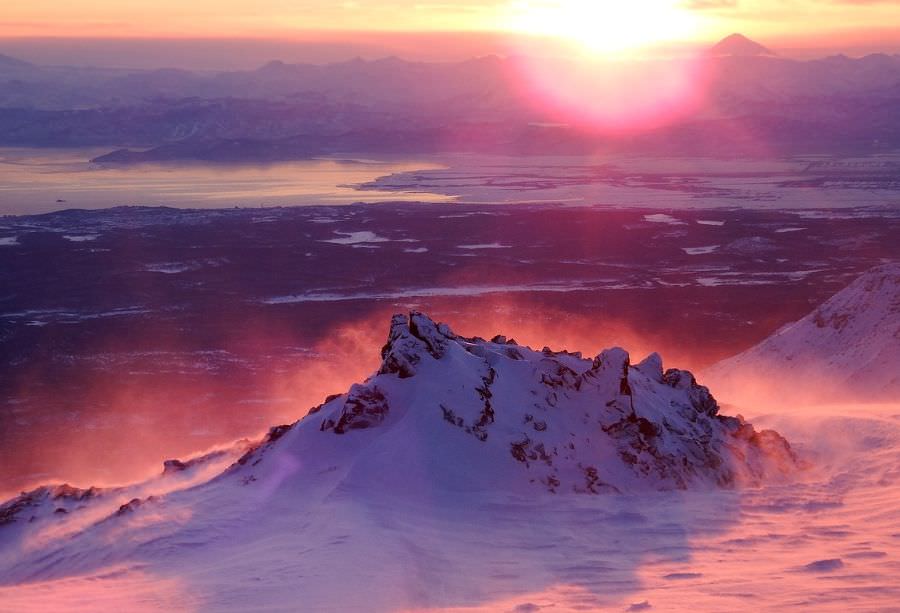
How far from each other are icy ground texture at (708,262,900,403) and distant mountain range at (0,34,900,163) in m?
75.3

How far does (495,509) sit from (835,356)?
12902 mm

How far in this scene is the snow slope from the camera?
8.47m

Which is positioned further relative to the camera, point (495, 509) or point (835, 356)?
point (835, 356)

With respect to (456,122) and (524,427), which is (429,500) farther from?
(456,122)

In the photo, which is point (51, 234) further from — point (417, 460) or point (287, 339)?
point (417, 460)

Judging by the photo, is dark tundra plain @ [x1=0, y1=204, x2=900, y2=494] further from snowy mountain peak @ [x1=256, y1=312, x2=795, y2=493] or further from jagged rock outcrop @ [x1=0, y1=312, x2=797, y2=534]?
snowy mountain peak @ [x1=256, y1=312, x2=795, y2=493]

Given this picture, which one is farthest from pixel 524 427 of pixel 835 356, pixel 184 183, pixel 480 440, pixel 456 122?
pixel 456 122

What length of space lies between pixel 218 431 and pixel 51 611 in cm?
1320

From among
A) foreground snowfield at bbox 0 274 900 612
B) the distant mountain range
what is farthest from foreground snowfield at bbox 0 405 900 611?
the distant mountain range

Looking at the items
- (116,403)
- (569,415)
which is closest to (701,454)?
(569,415)

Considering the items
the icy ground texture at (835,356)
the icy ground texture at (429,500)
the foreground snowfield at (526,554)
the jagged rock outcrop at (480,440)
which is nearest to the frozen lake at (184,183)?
the icy ground texture at (835,356)

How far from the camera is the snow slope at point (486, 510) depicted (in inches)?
333

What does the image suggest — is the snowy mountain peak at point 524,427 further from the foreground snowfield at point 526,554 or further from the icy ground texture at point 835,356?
the icy ground texture at point 835,356

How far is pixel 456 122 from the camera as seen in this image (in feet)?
388
